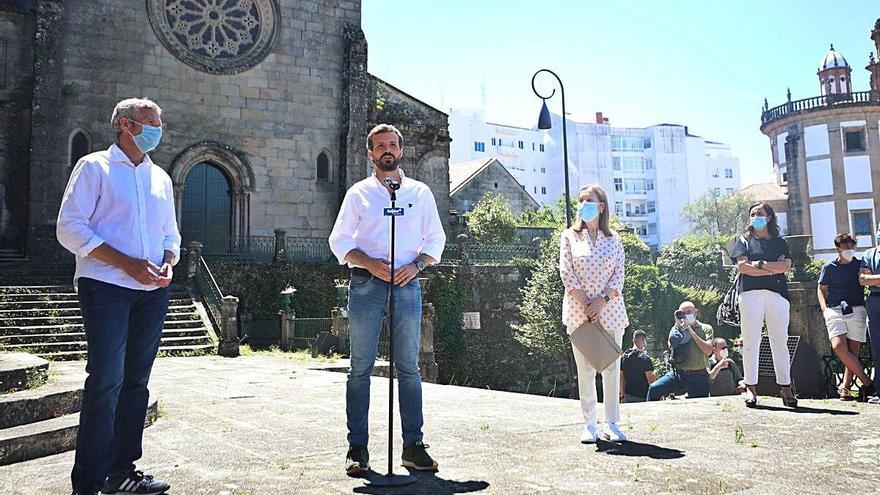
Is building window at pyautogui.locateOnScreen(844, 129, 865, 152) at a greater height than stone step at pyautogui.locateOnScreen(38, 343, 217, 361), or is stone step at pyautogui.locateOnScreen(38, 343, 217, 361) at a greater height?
building window at pyautogui.locateOnScreen(844, 129, 865, 152)

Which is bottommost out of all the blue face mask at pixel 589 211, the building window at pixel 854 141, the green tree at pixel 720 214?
the blue face mask at pixel 589 211

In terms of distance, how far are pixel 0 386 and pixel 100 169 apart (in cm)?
246

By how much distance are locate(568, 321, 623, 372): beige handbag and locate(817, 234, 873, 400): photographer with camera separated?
3.90m

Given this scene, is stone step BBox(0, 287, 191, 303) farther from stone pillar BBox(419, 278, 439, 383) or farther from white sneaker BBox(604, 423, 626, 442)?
white sneaker BBox(604, 423, 626, 442)

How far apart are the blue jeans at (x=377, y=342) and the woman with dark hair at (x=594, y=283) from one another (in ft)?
4.52

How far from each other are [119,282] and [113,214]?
14.8 inches

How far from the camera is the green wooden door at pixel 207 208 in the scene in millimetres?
21188

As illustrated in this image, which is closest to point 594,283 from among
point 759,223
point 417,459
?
point 417,459

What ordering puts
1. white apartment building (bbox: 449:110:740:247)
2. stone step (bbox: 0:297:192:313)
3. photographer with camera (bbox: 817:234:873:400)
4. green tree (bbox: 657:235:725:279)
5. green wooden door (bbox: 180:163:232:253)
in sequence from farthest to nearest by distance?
white apartment building (bbox: 449:110:740:247) < green tree (bbox: 657:235:725:279) < green wooden door (bbox: 180:163:232:253) < stone step (bbox: 0:297:192:313) < photographer with camera (bbox: 817:234:873:400)

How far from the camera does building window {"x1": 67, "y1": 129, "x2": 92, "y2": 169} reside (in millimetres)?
19469

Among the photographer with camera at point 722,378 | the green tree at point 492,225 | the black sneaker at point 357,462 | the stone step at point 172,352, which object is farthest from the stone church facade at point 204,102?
the black sneaker at point 357,462

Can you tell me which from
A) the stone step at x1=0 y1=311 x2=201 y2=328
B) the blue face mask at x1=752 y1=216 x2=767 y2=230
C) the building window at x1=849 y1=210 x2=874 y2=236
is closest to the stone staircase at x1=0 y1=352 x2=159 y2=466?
the blue face mask at x1=752 y1=216 x2=767 y2=230

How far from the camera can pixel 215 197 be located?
70.9 ft

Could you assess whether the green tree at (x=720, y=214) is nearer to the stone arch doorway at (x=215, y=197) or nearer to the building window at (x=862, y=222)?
the building window at (x=862, y=222)
